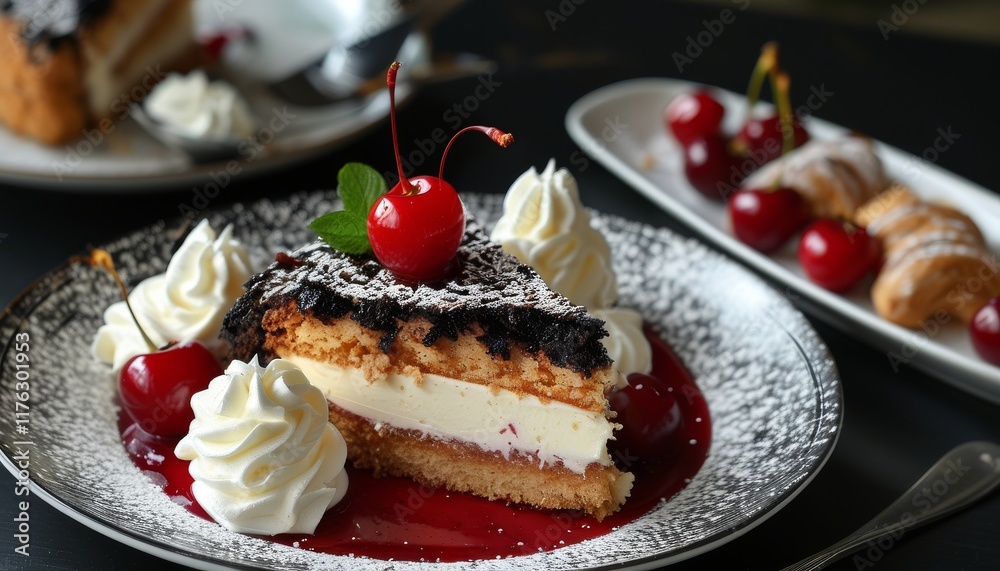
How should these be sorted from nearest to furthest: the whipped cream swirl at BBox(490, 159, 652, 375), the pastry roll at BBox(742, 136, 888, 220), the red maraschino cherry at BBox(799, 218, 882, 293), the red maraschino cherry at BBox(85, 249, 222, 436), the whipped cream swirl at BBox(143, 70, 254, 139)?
the red maraschino cherry at BBox(85, 249, 222, 436)
the whipped cream swirl at BBox(490, 159, 652, 375)
the red maraschino cherry at BBox(799, 218, 882, 293)
the pastry roll at BBox(742, 136, 888, 220)
the whipped cream swirl at BBox(143, 70, 254, 139)

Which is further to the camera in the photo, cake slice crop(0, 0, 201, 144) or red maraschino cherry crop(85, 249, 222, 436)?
cake slice crop(0, 0, 201, 144)

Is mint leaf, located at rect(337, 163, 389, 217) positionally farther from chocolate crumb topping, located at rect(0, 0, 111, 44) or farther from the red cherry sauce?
chocolate crumb topping, located at rect(0, 0, 111, 44)

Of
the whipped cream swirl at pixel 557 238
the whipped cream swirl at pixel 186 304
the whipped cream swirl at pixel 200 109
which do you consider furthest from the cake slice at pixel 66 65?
the whipped cream swirl at pixel 557 238

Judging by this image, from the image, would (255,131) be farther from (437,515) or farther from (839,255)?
(839,255)

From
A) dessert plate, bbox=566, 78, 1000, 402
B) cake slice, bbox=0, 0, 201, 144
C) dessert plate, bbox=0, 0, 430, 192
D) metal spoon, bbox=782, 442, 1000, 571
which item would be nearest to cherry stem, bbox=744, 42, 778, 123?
dessert plate, bbox=566, 78, 1000, 402

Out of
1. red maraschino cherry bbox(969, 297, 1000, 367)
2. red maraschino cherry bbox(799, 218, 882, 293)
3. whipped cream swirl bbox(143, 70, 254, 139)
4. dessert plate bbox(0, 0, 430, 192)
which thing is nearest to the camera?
red maraschino cherry bbox(969, 297, 1000, 367)

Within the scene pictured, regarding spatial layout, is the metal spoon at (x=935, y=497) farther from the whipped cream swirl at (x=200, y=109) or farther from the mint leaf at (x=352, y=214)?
the whipped cream swirl at (x=200, y=109)

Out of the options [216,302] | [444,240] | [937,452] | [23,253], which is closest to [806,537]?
[937,452]
